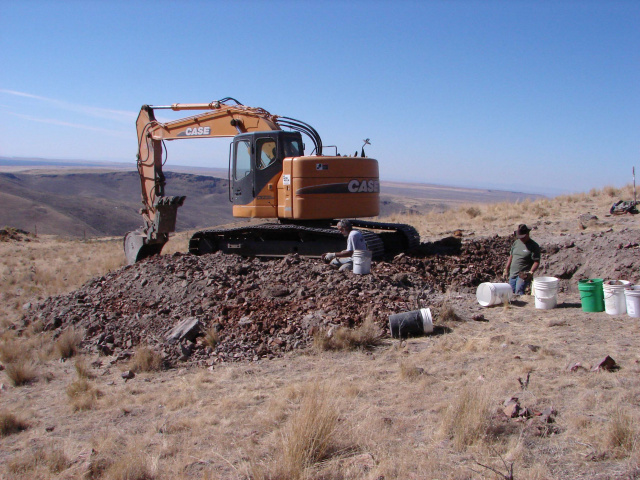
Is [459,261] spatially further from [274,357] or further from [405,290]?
[274,357]

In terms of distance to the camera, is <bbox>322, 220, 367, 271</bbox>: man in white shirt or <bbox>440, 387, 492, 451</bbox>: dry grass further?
<bbox>322, 220, 367, 271</bbox>: man in white shirt

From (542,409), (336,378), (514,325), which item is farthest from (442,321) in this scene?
(542,409)

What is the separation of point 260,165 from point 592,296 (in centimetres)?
715

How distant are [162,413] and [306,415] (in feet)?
6.28

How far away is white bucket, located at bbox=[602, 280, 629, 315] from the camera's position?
8.00m

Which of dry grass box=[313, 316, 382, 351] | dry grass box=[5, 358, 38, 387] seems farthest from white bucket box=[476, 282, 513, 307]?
dry grass box=[5, 358, 38, 387]

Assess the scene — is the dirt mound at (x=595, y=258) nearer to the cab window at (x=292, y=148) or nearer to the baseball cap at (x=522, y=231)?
the baseball cap at (x=522, y=231)

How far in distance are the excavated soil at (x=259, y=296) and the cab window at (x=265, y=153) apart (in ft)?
7.27

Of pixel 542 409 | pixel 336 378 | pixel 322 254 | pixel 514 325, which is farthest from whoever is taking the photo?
pixel 322 254

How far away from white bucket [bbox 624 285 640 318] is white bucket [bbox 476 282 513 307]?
1.71 m

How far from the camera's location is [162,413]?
5723 millimetres

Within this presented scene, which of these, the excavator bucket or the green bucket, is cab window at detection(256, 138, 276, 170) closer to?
the excavator bucket

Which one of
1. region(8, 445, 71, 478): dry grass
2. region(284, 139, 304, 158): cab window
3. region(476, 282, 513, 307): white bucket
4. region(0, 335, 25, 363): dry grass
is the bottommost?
region(0, 335, 25, 363): dry grass

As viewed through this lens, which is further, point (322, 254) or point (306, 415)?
point (322, 254)
